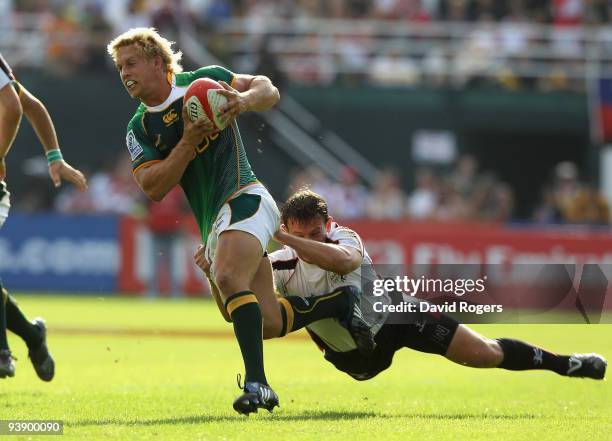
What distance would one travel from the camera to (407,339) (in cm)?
871

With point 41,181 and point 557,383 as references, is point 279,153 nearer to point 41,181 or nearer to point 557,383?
point 41,181

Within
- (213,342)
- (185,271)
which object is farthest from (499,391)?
(185,271)

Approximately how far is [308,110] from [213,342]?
1171cm

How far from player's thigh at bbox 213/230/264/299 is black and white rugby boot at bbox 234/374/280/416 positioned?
0.61 metres

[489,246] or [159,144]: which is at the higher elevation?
[159,144]

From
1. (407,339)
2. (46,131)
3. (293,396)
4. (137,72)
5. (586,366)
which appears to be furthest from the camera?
(46,131)

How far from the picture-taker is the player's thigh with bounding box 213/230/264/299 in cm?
786

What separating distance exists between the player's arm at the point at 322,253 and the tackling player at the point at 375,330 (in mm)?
190

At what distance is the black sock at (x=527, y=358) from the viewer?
28.9 feet

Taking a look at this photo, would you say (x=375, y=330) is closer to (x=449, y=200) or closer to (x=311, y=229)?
(x=311, y=229)

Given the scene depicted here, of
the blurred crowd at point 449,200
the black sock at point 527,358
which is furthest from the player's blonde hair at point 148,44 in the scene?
the blurred crowd at point 449,200

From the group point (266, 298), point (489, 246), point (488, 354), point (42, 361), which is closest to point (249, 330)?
point (266, 298)

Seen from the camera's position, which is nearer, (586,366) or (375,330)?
(375,330)

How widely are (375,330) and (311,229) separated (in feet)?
2.63
